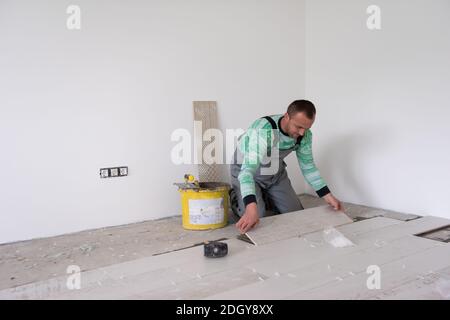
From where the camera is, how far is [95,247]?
2566 mm

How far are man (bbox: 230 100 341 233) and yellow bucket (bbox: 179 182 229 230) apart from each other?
7.0 inches

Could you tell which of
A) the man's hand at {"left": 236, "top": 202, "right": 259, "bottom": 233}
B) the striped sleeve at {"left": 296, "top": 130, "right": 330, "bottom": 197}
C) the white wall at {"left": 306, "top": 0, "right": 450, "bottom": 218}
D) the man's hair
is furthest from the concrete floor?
the man's hair

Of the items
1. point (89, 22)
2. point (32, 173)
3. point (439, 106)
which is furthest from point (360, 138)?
point (32, 173)

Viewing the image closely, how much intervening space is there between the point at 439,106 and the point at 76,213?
9.35ft

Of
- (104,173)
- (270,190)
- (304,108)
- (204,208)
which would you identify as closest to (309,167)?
(270,190)

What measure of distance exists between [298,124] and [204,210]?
97 centimetres

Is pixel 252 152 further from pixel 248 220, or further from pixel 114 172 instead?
pixel 114 172

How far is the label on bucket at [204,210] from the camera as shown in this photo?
2.88 meters

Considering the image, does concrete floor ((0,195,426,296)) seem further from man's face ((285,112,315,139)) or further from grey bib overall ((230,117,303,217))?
man's face ((285,112,315,139))

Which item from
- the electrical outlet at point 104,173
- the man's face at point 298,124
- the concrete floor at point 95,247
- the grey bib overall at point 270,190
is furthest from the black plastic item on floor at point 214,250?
the electrical outlet at point 104,173

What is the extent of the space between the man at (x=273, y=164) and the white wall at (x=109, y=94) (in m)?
0.75

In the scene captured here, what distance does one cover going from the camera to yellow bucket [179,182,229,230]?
287 cm

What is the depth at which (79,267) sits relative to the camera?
2.19 meters

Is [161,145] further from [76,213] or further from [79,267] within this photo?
[79,267]
